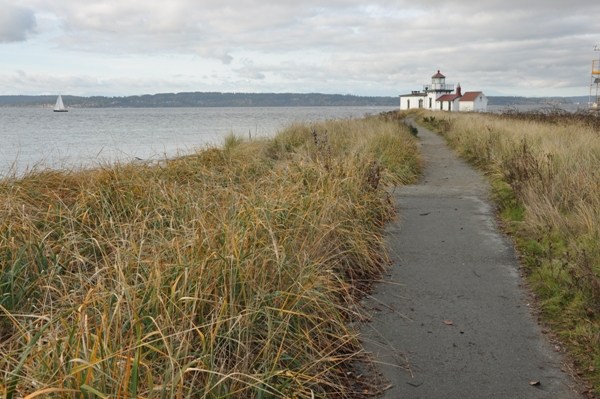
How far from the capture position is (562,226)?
20.4 ft

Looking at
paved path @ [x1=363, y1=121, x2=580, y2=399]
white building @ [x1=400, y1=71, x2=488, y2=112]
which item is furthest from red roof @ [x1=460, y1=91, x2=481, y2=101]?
paved path @ [x1=363, y1=121, x2=580, y2=399]

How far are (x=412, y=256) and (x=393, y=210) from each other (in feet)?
6.20

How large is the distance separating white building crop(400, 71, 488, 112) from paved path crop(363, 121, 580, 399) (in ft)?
207

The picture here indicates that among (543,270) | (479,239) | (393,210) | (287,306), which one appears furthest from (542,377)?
(393,210)

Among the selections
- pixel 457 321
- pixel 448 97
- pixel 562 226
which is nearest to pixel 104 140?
pixel 562 226

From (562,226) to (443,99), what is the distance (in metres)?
72.0

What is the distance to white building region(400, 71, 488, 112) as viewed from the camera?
2830 inches

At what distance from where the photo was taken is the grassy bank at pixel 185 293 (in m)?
2.64

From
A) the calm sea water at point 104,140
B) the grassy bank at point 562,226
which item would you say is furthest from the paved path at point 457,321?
the calm sea water at point 104,140

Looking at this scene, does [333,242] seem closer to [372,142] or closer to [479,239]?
[479,239]

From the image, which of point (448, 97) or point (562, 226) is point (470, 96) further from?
point (562, 226)

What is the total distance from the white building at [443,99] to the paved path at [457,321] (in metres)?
63.2

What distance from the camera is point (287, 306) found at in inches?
143

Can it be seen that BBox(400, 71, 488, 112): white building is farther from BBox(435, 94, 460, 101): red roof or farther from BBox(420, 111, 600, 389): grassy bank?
BBox(420, 111, 600, 389): grassy bank
